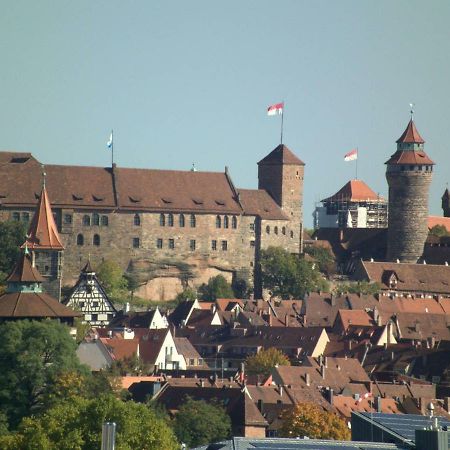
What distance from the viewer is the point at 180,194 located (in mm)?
154500

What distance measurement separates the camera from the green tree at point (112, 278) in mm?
145500

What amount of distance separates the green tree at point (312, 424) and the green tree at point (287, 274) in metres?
55.1

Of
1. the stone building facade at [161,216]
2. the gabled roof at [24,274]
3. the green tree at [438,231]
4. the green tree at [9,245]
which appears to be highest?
the green tree at [438,231]

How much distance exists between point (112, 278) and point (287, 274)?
10837mm

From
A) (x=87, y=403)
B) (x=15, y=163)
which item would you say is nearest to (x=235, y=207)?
(x=15, y=163)

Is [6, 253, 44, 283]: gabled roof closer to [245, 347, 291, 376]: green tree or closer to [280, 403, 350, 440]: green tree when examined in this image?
[245, 347, 291, 376]: green tree

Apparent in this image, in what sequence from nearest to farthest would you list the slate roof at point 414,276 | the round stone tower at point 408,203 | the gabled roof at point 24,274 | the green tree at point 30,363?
the green tree at point 30,363, the gabled roof at point 24,274, the slate roof at point 414,276, the round stone tower at point 408,203

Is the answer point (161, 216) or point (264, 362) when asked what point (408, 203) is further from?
point (264, 362)

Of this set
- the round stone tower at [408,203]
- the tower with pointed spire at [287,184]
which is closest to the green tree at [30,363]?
the tower with pointed spire at [287,184]

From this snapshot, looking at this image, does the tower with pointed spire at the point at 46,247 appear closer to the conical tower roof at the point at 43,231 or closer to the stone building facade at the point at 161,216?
the conical tower roof at the point at 43,231

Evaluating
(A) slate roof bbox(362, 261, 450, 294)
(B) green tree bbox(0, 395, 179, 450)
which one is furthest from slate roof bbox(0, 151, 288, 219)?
(B) green tree bbox(0, 395, 179, 450)

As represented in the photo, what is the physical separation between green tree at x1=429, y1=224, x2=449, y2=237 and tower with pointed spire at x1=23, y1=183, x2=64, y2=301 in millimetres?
34527

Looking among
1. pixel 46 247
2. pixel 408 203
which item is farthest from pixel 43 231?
pixel 408 203

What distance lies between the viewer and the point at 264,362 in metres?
120
